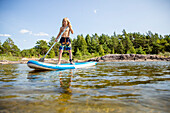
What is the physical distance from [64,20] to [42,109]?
6590mm

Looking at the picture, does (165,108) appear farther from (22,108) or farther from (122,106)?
(22,108)

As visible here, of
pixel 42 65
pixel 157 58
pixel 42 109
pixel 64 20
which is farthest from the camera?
pixel 157 58

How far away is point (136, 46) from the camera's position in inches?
2643

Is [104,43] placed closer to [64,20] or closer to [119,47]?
[119,47]

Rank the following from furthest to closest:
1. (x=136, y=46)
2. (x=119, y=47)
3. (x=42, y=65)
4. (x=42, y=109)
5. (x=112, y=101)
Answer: (x=136, y=46), (x=119, y=47), (x=42, y=65), (x=112, y=101), (x=42, y=109)

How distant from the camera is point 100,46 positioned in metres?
55.7

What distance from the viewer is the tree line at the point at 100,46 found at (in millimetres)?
52634

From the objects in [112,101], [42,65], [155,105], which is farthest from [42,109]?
[42,65]

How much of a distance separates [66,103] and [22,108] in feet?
1.74

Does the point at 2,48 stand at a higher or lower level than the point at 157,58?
higher

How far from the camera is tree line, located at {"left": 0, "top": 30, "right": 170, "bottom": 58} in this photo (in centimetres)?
5263

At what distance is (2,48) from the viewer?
50.7 meters

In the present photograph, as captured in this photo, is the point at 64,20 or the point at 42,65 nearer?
the point at 42,65

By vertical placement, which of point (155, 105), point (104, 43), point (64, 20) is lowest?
point (155, 105)
